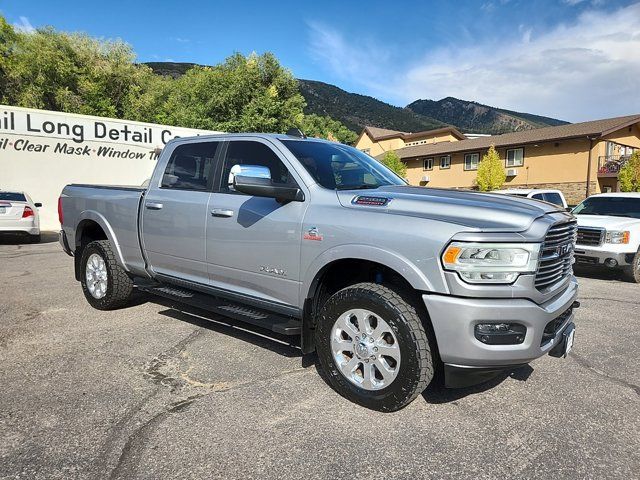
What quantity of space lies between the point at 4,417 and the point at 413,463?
8.30 feet

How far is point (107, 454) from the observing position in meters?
2.53

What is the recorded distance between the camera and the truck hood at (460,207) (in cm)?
278

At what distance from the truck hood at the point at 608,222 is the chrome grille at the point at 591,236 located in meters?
0.10

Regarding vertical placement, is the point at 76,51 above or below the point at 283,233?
above

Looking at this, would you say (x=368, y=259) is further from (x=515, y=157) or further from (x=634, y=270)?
(x=515, y=157)

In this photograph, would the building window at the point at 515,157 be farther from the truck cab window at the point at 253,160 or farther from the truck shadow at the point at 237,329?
the truck cab window at the point at 253,160

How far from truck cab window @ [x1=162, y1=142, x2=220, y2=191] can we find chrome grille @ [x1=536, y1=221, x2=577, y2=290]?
9.26ft

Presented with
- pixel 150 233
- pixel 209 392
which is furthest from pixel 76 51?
pixel 209 392

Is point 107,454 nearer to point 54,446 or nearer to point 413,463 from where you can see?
point 54,446

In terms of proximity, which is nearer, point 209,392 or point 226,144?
point 209,392

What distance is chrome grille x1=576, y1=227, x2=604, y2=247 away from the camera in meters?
8.27

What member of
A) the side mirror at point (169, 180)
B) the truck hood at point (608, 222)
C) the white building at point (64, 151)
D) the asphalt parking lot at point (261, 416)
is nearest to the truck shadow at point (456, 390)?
the asphalt parking lot at point (261, 416)

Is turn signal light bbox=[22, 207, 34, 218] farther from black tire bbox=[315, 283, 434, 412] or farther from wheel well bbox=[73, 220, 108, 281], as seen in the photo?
black tire bbox=[315, 283, 434, 412]

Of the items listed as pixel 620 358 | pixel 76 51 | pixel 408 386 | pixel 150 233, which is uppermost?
pixel 76 51
